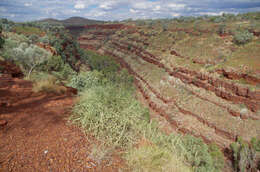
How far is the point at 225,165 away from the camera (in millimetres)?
11367

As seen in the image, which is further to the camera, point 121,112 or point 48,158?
point 121,112

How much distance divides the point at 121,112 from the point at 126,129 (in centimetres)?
44

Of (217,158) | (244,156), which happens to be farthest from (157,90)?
(244,156)

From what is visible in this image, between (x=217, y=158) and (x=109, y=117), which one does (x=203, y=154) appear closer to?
(x=217, y=158)

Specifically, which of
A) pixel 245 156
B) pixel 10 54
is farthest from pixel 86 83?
pixel 245 156

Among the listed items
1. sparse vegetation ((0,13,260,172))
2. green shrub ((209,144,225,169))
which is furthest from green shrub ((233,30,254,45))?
green shrub ((209,144,225,169))

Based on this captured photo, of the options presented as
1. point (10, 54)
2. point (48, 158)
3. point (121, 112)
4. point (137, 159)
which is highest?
point (10, 54)

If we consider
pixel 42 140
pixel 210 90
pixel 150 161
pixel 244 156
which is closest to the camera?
pixel 150 161

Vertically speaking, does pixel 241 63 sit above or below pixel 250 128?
above

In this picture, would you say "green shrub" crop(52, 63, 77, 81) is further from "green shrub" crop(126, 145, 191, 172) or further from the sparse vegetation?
"green shrub" crop(126, 145, 191, 172)

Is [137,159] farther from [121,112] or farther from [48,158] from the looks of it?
[48,158]

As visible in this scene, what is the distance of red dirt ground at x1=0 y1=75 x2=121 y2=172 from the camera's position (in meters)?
2.87

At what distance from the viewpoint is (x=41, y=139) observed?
3420 millimetres

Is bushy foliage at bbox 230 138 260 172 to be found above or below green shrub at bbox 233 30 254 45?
below
